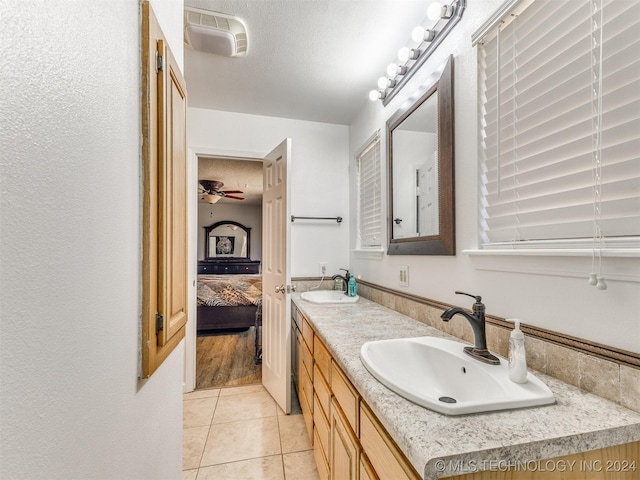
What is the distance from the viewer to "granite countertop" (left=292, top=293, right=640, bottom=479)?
58cm

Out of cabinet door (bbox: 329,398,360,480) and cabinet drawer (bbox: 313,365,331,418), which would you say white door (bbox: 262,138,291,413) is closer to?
cabinet drawer (bbox: 313,365,331,418)

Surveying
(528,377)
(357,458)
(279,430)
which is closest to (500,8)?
(528,377)

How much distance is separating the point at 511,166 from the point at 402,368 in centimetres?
83

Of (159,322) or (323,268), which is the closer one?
(159,322)

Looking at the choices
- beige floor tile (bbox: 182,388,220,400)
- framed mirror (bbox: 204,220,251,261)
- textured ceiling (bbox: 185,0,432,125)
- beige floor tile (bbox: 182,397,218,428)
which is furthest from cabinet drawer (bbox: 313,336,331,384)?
framed mirror (bbox: 204,220,251,261)

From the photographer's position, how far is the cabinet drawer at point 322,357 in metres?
1.34

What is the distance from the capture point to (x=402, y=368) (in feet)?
3.65

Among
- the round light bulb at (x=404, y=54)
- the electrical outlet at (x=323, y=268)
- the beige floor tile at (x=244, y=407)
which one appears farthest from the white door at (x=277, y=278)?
the round light bulb at (x=404, y=54)

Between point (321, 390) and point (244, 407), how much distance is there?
110 cm

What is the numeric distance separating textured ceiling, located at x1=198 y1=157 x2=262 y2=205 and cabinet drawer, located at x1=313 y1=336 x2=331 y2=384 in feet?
9.18

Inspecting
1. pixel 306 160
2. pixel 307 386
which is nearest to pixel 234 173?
pixel 306 160

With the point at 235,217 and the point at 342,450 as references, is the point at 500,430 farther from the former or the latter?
the point at 235,217

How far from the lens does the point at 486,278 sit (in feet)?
3.86

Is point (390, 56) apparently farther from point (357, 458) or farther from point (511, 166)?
point (357, 458)
